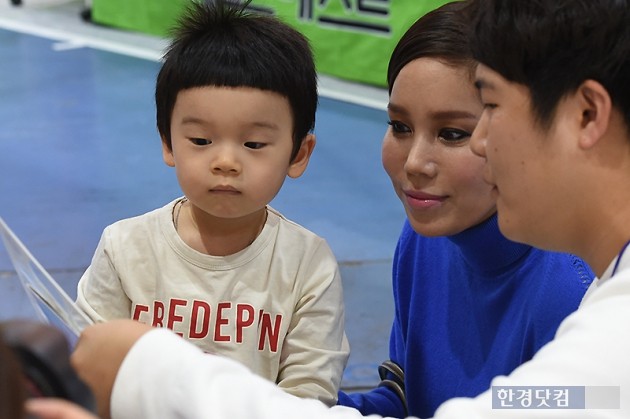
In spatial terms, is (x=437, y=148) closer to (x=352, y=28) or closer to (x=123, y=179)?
(x=123, y=179)

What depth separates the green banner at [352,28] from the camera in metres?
4.73

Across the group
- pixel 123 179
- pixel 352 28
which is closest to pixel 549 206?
pixel 123 179

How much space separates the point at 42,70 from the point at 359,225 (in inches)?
102

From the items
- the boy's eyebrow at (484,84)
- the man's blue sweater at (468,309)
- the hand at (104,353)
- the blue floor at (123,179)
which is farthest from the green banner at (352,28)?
the hand at (104,353)

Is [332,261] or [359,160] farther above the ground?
[332,261]

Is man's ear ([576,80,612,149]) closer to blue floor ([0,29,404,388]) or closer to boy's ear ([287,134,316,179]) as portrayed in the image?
boy's ear ([287,134,316,179])

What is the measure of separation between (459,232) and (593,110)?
1.67 ft

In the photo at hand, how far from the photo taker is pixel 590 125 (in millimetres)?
1023

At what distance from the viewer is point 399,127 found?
152 cm

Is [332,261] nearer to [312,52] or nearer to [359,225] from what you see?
[312,52]

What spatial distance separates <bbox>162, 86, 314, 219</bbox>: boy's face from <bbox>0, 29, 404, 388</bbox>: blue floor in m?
1.18

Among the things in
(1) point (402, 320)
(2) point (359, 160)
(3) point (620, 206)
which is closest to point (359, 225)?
(2) point (359, 160)

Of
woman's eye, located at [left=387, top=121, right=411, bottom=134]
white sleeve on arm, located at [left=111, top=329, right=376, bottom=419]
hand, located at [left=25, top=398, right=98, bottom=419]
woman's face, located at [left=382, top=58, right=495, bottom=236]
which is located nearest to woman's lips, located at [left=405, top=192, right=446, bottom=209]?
woman's face, located at [left=382, top=58, right=495, bottom=236]

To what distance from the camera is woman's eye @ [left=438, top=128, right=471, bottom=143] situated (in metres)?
1.45
